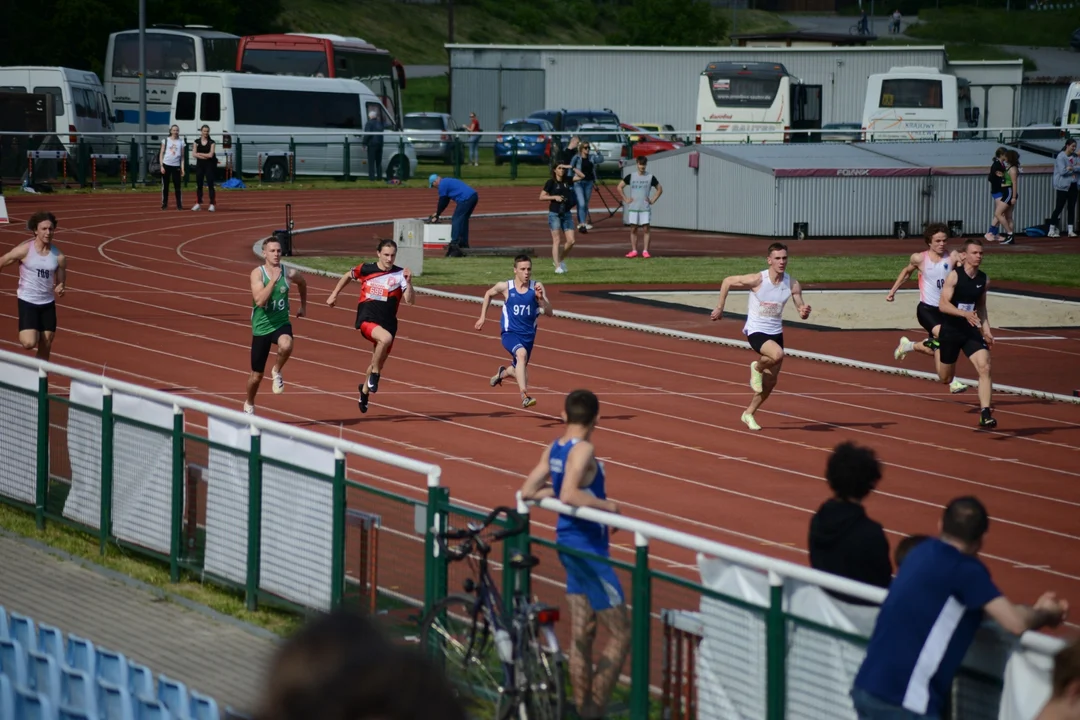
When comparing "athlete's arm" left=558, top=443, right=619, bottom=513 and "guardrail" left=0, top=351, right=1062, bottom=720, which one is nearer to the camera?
"guardrail" left=0, top=351, right=1062, bottom=720

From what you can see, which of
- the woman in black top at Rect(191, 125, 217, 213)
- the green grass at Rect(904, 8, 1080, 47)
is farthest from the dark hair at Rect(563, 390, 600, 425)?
the green grass at Rect(904, 8, 1080, 47)

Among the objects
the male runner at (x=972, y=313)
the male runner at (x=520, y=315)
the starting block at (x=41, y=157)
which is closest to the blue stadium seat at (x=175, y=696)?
the male runner at (x=520, y=315)

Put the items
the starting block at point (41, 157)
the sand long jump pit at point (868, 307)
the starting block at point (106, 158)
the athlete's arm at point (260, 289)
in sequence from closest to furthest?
the athlete's arm at point (260, 289)
the sand long jump pit at point (868, 307)
the starting block at point (41, 157)
the starting block at point (106, 158)

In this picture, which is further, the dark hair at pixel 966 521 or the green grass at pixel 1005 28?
the green grass at pixel 1005 28

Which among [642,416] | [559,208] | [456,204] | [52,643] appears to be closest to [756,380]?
[642,416]

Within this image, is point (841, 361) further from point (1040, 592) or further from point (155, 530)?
point (155, 530)

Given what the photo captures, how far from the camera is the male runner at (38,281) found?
15680mm

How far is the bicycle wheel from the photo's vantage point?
7.45 m

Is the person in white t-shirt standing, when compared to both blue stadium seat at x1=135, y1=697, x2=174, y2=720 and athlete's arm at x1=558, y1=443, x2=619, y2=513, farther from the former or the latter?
blue stadium seat at x1=135, y1=697, x2=174, y2=720

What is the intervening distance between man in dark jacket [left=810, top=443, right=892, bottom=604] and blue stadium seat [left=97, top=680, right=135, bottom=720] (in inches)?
117

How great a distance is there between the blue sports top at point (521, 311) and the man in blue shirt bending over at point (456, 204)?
40.3 ft

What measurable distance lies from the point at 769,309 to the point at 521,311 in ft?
7.90

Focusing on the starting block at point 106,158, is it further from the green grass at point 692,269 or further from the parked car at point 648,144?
the parked car at point 648,144

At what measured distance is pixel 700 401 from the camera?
1716cm
